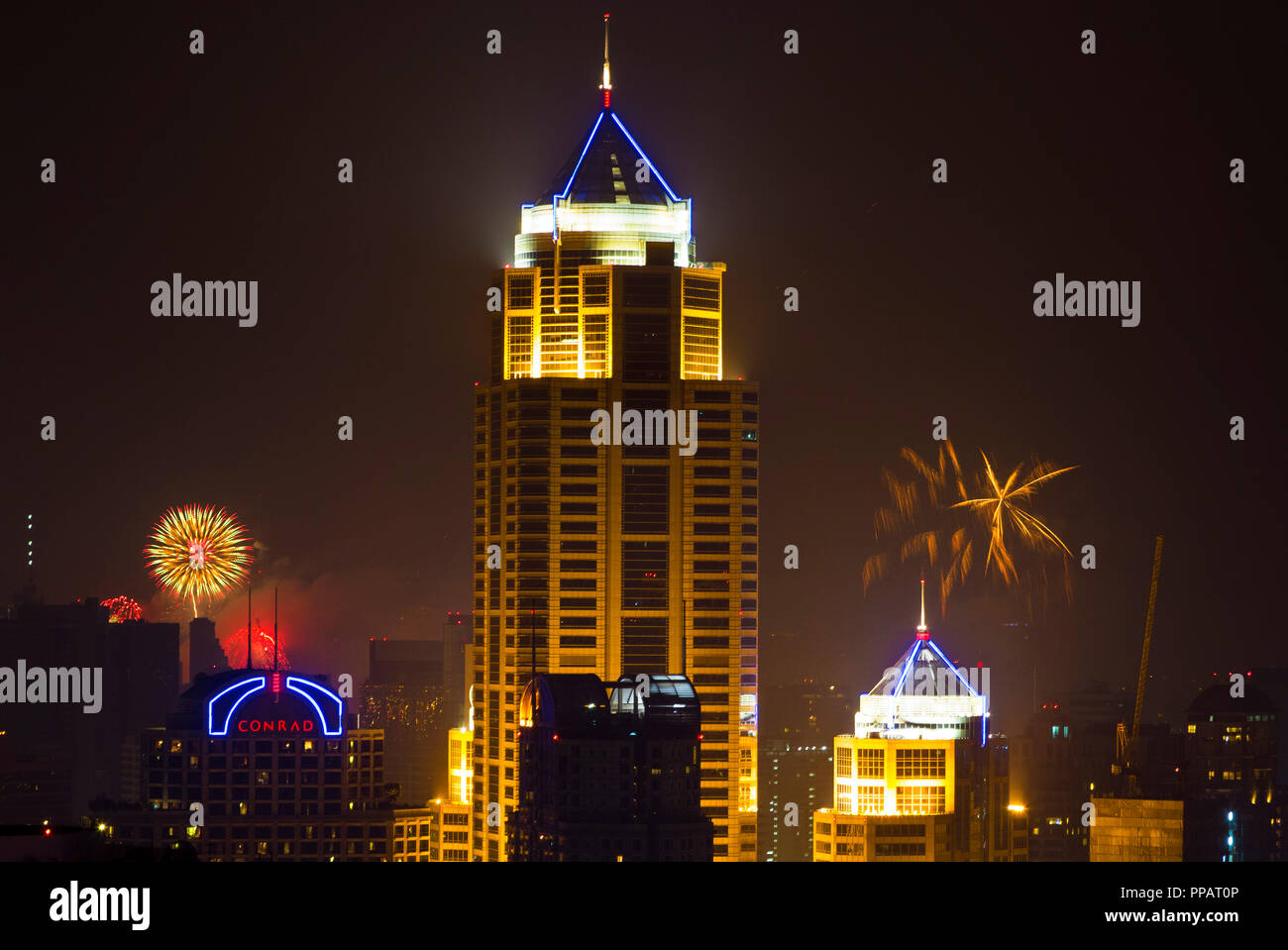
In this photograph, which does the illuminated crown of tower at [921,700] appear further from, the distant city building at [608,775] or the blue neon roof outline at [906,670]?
the distant city building at [608,775]

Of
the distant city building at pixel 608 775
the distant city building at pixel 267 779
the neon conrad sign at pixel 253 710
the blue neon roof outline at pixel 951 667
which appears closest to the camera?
the distant city building at pixel 608 775

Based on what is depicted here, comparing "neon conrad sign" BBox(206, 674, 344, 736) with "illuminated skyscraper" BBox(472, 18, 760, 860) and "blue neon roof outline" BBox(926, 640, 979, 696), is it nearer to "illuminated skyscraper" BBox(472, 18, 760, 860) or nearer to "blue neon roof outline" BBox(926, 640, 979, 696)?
"illuminated skyscraper" BBox(472, 18, 760, 860)

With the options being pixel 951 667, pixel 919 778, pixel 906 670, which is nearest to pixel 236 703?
pixel 906 670

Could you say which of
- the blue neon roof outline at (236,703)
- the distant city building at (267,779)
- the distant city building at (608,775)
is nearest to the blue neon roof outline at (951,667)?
the distant city building at (608,775)

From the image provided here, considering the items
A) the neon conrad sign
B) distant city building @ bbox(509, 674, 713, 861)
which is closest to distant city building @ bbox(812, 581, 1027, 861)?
distant city building @ bbox(509, 674, 713, 861)
